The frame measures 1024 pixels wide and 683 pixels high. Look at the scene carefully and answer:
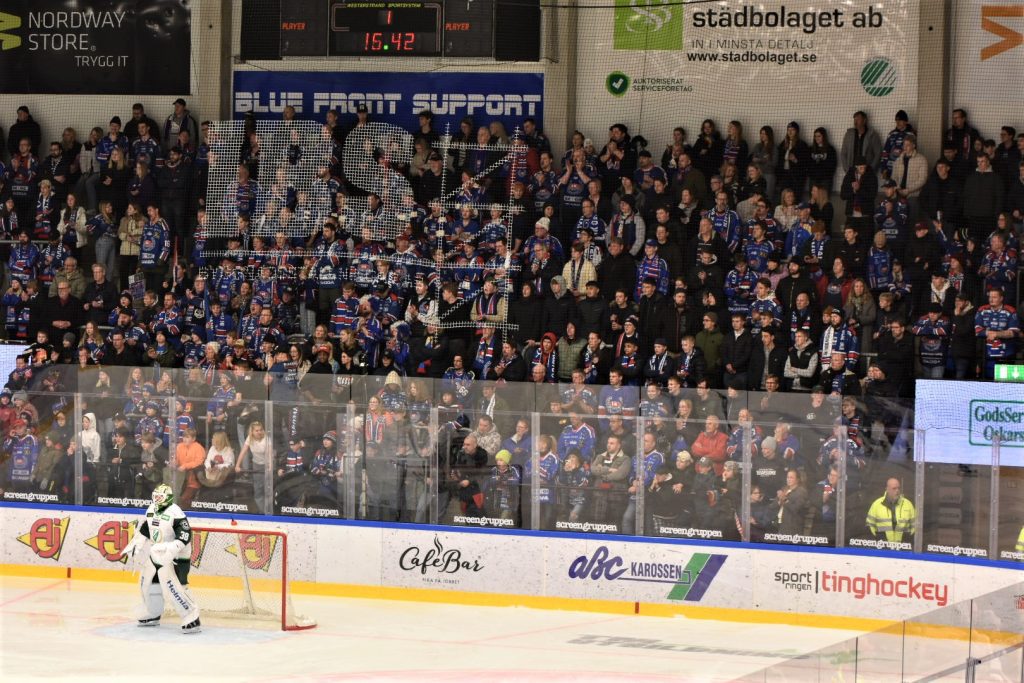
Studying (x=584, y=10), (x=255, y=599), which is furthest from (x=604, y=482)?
(x=584, y=10)

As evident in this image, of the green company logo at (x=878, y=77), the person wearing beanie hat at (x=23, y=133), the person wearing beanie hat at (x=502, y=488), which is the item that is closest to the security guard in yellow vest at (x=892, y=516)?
the person wearing beanie hat at (x=502, y=488)

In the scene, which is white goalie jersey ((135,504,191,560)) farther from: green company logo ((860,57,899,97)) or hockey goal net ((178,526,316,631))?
green company logo ((860,57,899,97))

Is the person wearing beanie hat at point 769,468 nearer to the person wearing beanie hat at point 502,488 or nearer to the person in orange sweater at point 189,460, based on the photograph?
the person wearing beanie hat at point 502,488

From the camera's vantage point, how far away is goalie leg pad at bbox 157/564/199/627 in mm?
13953

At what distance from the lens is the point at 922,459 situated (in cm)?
1420

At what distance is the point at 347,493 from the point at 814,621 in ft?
14.6

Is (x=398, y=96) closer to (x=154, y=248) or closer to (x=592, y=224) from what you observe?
(x=154, y=248)

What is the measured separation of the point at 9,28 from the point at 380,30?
22.3 ft

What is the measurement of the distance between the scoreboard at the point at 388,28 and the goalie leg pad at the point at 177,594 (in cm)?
663

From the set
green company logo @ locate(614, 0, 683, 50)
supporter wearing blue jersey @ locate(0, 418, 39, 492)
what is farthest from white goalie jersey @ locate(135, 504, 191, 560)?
green company logo @ locate(614, 0, 683, 50)

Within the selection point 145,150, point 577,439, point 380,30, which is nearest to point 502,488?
point 577,439

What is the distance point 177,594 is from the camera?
1397 centimetres

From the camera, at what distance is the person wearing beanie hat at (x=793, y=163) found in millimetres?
18672

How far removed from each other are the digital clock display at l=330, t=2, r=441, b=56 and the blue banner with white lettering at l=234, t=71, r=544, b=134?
2849mm
